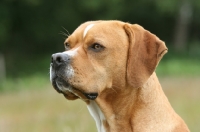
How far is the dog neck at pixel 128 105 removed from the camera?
5637mm

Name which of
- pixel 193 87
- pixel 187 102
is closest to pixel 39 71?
pixel 193 87

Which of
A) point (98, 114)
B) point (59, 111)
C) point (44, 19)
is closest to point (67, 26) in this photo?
point (44, 19)

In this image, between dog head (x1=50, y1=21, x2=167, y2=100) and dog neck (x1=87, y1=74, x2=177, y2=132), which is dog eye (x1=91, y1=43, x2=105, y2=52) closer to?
dog head (x1=50, y1=21, x2=167, y2=100)

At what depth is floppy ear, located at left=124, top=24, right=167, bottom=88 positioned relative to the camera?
5680 millimetres

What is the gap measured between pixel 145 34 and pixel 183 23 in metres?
41.2

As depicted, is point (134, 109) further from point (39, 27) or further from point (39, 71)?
point (39, 27)

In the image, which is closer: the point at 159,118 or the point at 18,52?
the point at 159,118

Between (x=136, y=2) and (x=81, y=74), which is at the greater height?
(x=81, y=74)

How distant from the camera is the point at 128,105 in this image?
5.70m

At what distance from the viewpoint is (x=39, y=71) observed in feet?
109

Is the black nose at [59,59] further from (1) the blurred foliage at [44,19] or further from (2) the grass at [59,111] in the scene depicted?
(1) the blurred foliage at [44,19]

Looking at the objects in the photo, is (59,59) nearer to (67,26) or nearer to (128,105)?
(128,105)

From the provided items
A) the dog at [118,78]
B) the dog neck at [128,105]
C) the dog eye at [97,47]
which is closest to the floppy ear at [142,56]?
the dog at [118,78]

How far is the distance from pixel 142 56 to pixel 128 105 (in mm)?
541
